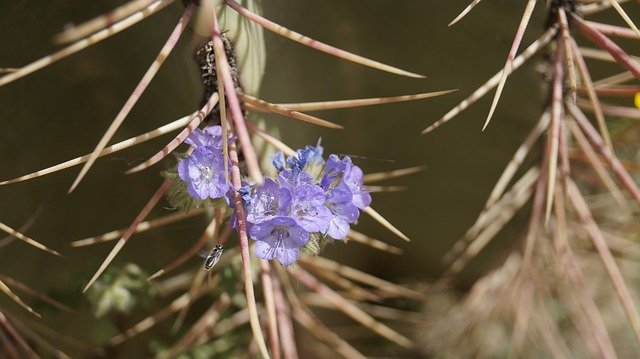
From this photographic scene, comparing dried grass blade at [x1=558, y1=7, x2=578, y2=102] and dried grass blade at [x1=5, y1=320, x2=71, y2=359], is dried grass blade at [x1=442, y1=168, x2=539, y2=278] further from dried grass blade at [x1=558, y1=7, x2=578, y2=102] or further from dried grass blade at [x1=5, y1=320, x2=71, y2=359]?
dried grass blade at [x1=5, y1=320, x2=71, y2=359]

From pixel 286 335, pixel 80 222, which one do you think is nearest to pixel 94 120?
pixel 80 222

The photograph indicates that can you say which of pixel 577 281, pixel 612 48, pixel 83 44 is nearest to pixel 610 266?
pixel 577 281

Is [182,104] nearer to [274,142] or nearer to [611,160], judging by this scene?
[274,142]

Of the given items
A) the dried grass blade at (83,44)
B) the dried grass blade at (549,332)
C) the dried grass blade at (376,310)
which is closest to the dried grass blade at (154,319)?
the dried grass blade at (376,310)

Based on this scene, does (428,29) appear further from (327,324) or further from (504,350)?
(504,350)

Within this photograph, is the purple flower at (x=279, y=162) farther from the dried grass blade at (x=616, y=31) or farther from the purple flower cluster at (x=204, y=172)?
the dried grass blade at (x=616, y=31)

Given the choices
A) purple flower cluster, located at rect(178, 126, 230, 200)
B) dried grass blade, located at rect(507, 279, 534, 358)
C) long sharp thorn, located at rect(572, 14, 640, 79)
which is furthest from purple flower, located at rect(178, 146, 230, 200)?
dried grass blade, located at rect(507, 279, 534, 358)
